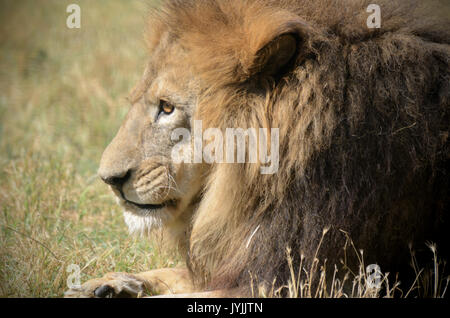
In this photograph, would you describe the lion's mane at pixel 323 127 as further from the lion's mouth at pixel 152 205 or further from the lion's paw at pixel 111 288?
the lion's paw at pixel 111 288

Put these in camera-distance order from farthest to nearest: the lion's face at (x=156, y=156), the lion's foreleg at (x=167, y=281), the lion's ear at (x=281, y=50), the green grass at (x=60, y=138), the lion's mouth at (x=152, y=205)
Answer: the green grass at (x=60, y=138) < the lion's foreleg at (x=167, y=281) < the lion's mouth at (x=152, y=205) < the lion's face at (x=156, y=156) < the lion's ear at (x=281, y=50)

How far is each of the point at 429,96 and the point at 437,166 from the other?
1.05 ft

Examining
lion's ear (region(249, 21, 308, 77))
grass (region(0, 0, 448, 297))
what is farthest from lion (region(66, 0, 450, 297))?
grass (region(0, 0, 448, 297))

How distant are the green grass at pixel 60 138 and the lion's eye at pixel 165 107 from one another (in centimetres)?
79

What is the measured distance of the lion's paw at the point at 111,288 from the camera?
116 inches

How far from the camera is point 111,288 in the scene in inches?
119

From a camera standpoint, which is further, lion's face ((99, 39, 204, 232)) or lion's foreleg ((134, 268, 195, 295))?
lion's foreleg ((134, 268, 195, 295))

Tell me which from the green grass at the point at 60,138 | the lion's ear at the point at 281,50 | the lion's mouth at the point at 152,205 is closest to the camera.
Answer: the lion's ear at the point at 281,50

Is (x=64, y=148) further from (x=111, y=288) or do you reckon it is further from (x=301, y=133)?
(x=301, y=133)

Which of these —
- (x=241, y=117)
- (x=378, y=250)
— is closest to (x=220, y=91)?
(x=241, y=117)

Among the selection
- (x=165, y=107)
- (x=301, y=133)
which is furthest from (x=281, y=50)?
(x=165, y=107)

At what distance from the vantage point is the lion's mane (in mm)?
2713

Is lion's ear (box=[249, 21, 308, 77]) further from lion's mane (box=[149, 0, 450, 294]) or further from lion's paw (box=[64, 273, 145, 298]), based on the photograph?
lion's paw (box=[64, 273, 145, 298])

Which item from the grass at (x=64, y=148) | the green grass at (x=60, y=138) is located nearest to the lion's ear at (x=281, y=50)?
the grass at (x=64, y=148)
